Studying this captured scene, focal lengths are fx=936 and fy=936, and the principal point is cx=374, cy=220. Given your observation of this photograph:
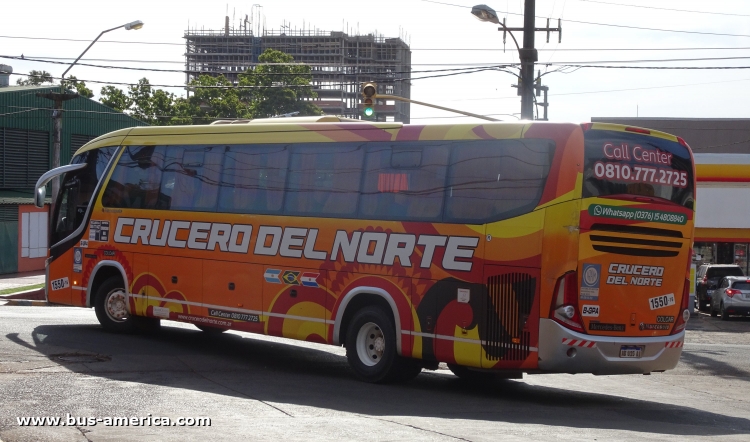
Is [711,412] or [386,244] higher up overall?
[386,244]

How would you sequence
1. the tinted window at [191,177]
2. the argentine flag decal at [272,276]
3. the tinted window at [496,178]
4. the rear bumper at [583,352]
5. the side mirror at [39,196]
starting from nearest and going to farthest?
the rear bumper at [583,352], the tinted window at [496,178], the argentine flag decal at [272,276], the tinted window at [191,177], the side mirror at [39,196]

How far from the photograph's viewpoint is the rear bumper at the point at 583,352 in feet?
36.0

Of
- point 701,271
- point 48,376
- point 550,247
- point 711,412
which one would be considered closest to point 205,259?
point 48,376

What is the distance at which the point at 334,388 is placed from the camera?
12148mm

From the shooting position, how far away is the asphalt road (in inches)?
353

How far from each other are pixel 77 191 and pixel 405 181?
25.8 feet

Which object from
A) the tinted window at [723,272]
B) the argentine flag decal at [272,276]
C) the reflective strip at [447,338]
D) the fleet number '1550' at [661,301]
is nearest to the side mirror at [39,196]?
the argentine flag decal at [272,276]

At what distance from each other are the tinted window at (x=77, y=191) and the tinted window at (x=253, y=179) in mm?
3424

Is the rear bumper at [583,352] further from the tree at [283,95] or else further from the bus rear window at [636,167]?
the tree at [283,95]

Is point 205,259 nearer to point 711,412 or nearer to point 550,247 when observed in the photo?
point 550,247

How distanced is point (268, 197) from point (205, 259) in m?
1.74

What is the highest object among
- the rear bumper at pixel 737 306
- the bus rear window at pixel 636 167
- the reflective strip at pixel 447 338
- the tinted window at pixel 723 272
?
the bus rear window at pixel 636 167

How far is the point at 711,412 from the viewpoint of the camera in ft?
37.8

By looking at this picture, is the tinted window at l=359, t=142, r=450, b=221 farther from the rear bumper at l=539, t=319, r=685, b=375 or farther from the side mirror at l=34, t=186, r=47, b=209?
the side mirror at l=34, t=186, r=47, b=209
